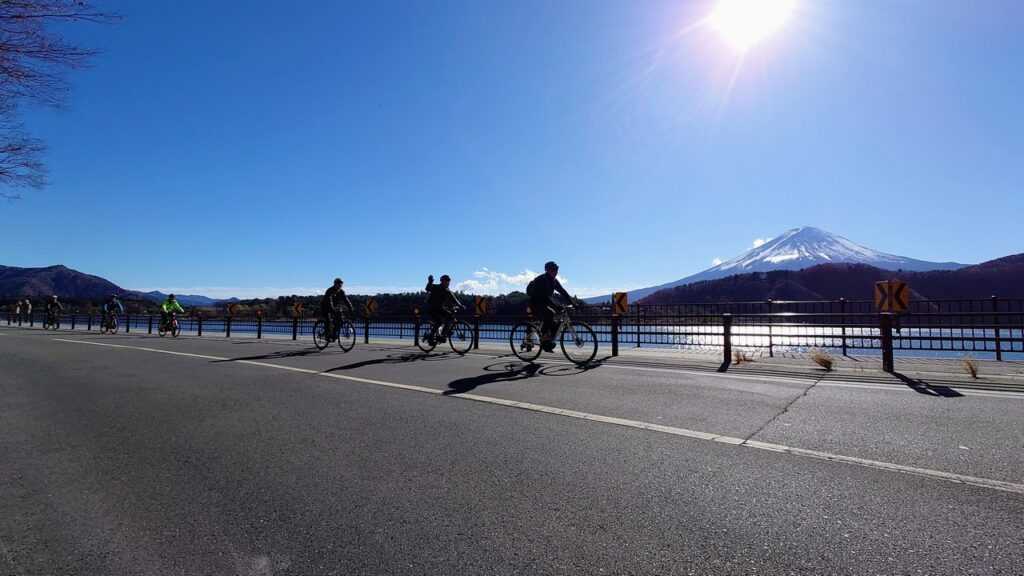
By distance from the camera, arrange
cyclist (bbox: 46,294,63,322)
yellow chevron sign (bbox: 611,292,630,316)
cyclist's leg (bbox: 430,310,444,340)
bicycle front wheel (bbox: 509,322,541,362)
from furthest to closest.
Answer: cyclist (bbox: 46,294,63,322) < cyclist's leg (bbox: 430,310,444,340) < yellow chevron sign (bbox: 611,292,630,316) < bicycle front wheel (bbox: 509,322,541,362)

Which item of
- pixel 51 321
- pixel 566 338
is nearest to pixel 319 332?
pixel 566 338

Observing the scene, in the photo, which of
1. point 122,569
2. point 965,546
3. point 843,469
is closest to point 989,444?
point 843,469

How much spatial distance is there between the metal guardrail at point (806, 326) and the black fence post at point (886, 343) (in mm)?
14

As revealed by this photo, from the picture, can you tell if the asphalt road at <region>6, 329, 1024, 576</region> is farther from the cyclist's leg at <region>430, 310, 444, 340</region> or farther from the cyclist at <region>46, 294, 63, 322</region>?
the cyclist at <region>46, 294, 63, 322</region>

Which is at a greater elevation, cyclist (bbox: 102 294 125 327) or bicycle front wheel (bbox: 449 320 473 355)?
cyclist (bbox: 102 294 125 327)

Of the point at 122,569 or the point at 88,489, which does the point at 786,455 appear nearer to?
the point at 122,569

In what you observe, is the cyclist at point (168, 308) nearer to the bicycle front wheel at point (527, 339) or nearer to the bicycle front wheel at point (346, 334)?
the bicycle front wheel at point (346, 334)

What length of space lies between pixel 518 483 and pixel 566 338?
7.00 m

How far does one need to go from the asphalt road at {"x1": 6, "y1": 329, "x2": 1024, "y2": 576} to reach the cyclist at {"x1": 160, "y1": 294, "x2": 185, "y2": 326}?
17.1 meters

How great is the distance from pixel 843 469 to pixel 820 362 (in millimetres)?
6141

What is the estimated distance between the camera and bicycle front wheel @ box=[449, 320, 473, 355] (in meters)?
11.9

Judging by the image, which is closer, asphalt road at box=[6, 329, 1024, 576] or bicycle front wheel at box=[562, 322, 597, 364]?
asphalt road at box=[6, 329, 1024, 576]

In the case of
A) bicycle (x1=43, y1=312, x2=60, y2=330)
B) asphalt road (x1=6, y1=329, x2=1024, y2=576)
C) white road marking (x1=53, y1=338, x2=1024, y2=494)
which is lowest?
asphalt road (x1=6, y1=329, x2=1024, y2=576)

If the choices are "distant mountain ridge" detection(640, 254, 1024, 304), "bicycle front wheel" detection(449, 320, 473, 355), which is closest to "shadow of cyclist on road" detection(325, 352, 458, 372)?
"bicycle front wheel" detection(449, 320, 473, 355)
